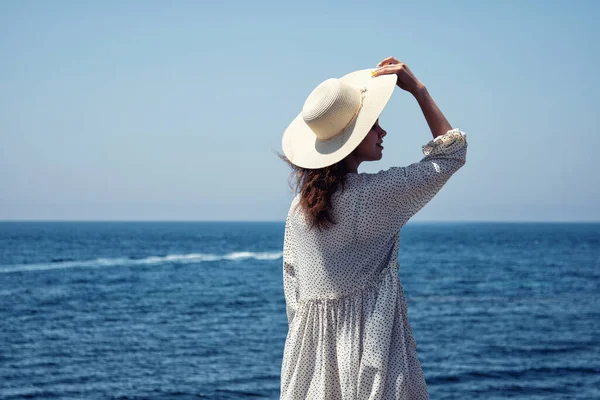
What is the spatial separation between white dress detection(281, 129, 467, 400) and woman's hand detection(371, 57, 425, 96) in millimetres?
185

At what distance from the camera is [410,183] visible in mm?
2209

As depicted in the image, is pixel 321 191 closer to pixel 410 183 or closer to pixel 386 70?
pixel 410 183

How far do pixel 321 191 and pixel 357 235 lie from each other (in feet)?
0.59

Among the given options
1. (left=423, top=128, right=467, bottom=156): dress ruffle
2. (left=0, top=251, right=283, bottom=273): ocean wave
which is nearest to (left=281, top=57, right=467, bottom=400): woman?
(left=423, top=128, right=467, bottom=156): dress ruffle

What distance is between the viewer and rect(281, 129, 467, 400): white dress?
2.21m

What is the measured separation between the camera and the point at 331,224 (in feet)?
7.56

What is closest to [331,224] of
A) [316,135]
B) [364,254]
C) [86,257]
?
[364,254]

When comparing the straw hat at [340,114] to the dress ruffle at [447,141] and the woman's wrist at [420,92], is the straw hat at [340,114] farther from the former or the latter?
the dress ruffle at [447,141]

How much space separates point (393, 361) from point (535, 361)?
1403 cm

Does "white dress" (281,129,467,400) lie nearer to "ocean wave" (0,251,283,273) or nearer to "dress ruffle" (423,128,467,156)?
"dress ruffle" (423,128,467,156)

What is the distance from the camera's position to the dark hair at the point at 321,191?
7.50 ft

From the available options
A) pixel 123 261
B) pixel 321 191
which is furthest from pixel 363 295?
pixel 123 261

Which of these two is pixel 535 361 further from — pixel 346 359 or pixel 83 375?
pixel 346 359

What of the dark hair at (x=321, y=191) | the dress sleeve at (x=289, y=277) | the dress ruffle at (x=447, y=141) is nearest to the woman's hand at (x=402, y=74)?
the dress ruffle at (x=447, y=141)
